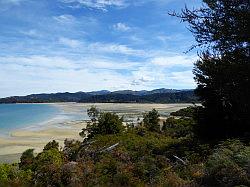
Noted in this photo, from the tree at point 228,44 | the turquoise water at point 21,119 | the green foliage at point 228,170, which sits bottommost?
the turquoise water at point 21,119

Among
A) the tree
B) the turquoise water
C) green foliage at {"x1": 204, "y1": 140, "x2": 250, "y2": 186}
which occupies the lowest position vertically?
the turquoise water

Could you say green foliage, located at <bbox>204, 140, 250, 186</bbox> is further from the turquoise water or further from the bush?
the turquoise water

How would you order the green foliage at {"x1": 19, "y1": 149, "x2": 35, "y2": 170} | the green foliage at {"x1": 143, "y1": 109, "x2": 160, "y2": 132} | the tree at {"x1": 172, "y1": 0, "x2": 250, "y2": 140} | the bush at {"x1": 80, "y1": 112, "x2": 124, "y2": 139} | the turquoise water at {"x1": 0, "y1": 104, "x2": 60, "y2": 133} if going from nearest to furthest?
the tree at {"x1": 172, "y1": 0, "x2": 250, "y2": 140} → the green foliage at {"x1": 19, "y1": 149, "x2": 35, "y2": 170} → the bush at {"x1": 80, "y1": 112, "x2": 124, "y2": 139} → the green foliage at {"x1": 143, "y1": 109, "x2": 160, "y2": 132} → the turquoise water at {"x1": 0, "y1": 104, "x2": 60, "y2": 133}

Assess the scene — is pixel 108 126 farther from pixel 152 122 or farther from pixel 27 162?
pixel 27 162

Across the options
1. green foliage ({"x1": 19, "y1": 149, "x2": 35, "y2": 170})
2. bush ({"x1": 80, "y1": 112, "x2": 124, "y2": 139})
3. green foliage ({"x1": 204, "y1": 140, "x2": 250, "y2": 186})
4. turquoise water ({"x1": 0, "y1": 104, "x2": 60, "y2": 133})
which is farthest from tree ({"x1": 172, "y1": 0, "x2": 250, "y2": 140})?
turquoise water ({"x1": 0, "y1": 104, "x2": 60, "y2": 133})

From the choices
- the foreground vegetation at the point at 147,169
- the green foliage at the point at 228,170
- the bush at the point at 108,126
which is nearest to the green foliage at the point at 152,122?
the bush at the point at 108,126

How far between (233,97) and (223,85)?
1.28ft


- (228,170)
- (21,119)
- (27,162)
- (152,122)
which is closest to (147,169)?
(228,170)

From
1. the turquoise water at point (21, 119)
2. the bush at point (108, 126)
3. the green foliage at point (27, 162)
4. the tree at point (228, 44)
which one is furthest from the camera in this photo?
the turquoise water at point (21, 119)

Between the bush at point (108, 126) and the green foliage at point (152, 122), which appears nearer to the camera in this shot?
the bush at point (108, 126)

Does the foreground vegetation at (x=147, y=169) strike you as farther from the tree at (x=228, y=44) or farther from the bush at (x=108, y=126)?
the bush at (x=108, y=126)

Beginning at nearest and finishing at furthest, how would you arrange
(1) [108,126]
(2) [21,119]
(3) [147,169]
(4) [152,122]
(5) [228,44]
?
(5) [228,44] → (3) [147,169] → (1) [108,126] → (4) [152,122] → (2) [21,119]

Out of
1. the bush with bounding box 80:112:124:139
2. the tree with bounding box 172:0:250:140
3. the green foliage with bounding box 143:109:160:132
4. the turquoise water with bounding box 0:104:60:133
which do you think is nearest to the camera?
the tree with bounding box 172:0:250:140

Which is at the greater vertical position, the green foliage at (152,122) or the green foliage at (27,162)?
the green foliage at (152,122)
